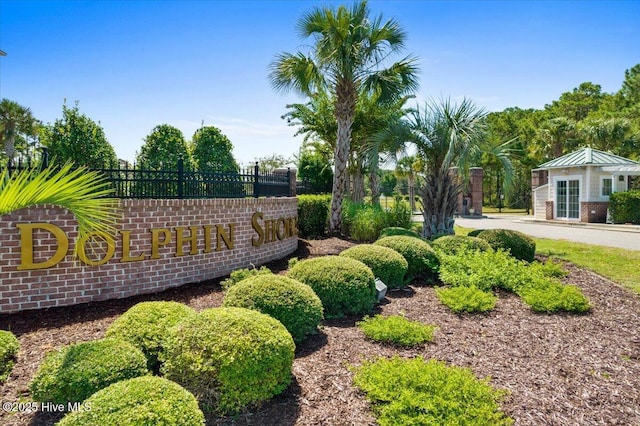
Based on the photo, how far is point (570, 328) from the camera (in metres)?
5.26

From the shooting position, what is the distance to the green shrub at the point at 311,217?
12750mm

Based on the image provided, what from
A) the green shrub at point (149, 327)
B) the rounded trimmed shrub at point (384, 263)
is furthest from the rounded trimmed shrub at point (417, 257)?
the green shrub at point (149, 327)

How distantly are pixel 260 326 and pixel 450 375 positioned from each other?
1.69 meters

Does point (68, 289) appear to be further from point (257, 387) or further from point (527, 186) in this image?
point (527, 186)

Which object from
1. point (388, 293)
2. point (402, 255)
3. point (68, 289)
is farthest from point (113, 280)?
point (402, 255)

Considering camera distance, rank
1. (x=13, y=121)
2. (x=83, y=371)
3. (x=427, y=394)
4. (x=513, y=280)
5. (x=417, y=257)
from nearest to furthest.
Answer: (x=83, y=371) < (x=427, y=394) < (x=513, y=280) < (x=417, y=257) < (x=13, y=121)

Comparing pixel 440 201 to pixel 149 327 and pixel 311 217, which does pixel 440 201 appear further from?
pixel 149 327

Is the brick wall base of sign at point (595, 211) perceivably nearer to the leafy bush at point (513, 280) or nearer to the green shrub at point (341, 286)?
the leafy bush at point (513, 280)

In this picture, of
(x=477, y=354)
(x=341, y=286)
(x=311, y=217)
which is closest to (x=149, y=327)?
(x=341, y=286)

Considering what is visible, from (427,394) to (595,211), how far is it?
21.8 metres

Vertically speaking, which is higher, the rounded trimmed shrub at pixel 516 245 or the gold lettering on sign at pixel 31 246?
the gold lettering on sign at pixel 31 246

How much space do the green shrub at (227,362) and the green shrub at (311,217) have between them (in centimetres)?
938

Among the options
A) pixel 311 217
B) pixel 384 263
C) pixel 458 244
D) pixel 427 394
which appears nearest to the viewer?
pixel 427 394

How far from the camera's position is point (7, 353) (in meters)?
3.87
